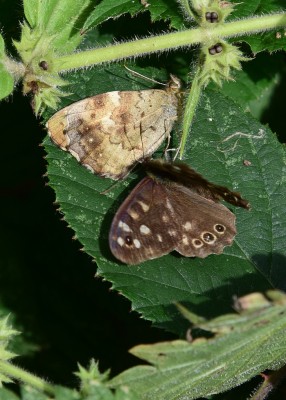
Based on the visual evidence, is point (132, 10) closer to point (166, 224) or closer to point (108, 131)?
point (108, 131)

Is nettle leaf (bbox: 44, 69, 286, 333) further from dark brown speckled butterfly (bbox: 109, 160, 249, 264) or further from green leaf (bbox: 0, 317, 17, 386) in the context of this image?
green leaf (bbox: 0, 317, 17, 386)

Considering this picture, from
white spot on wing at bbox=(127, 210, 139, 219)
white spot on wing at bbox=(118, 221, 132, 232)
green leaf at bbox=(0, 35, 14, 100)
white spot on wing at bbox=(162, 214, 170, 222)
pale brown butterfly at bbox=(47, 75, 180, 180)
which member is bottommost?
white spot on wing at bbox=(118, 221, 132, 232)

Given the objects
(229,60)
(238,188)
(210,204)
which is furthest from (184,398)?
(229,60)

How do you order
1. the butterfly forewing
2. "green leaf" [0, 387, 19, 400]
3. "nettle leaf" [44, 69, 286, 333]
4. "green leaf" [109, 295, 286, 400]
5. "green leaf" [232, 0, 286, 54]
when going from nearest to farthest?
"green leaf" [109, 295, 286, 400], "green leaf" [0, 387, 19, 400], the butterfly forewing, "nettle leaf" [44, 69, 286, 333], "green leaf" [232, 0, 286, 54]

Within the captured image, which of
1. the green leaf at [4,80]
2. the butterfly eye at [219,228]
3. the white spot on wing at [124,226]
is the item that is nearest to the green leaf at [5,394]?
the white spot on wing at [124,226]

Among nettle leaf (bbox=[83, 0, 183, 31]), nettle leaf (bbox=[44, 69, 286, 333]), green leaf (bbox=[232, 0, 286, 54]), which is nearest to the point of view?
nettle leaf (bbox=[44, 69, 286, 333])

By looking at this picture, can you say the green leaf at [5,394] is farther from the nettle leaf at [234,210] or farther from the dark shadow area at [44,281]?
the dark shadow area at [44,281]

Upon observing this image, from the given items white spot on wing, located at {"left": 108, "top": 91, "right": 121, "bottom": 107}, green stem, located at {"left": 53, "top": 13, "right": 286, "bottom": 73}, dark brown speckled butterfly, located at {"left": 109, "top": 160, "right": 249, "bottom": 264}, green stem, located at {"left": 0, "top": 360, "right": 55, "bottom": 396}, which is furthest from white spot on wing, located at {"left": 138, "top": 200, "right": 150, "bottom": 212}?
green stem, located at {"left": 0, "top": 360, "right": 55, "bottom": 396}

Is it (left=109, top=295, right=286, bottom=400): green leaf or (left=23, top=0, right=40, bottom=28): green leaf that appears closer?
(left=109, top=295, right=286, bottom=400): green leaf
